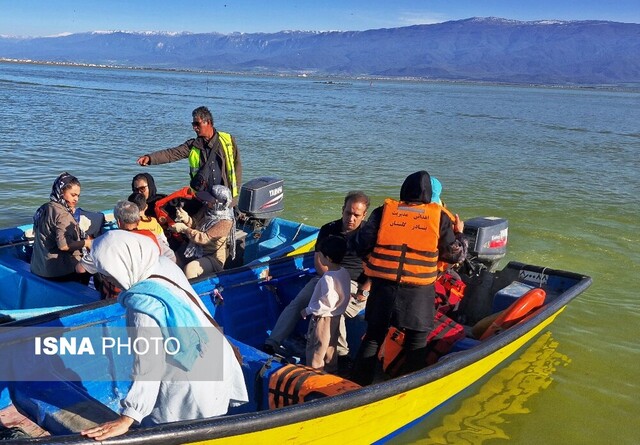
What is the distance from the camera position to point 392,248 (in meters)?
3.72

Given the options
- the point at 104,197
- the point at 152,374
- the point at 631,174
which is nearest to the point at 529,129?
the point at 631,174

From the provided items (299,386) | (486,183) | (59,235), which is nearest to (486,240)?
(299,386)

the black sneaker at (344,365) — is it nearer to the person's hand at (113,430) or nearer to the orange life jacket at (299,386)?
the orange life jacket at (299,386)

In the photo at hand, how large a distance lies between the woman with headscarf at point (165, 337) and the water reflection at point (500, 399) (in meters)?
2.31

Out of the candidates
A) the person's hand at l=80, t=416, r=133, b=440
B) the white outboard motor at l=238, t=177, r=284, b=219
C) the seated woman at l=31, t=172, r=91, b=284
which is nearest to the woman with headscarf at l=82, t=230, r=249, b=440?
the person's hand at l=80, t=416, r=133, b=440

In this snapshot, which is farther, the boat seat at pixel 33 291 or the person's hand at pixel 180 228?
the person's hand at pixel 180 228

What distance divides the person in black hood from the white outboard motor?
3409 mm

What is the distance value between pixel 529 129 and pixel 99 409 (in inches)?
1216

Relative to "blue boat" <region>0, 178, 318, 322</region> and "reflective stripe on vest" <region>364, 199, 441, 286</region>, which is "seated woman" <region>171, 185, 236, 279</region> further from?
"reflective stripe on vest" <region>364, 199, 441, 286</region>

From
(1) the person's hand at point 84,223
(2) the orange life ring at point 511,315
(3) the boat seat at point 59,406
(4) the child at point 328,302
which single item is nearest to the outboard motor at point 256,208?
(1) the person's hand at point 84,223

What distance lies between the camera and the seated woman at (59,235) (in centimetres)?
488

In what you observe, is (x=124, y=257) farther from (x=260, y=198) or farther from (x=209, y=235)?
(x=260, y=198)

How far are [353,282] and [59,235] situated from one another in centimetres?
259

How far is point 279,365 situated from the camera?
367cm
